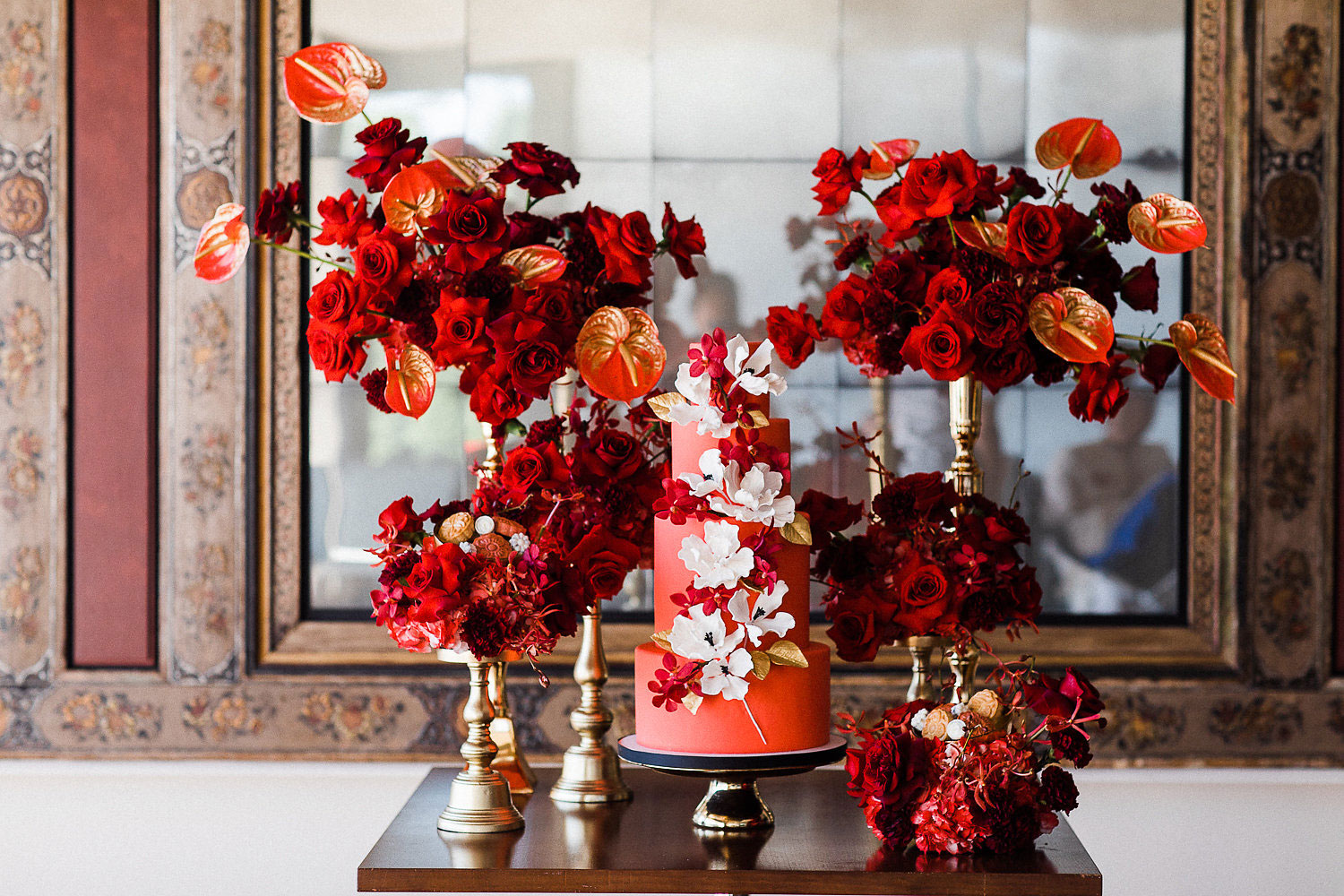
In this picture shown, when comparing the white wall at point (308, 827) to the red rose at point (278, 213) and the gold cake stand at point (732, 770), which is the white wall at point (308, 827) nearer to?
the gold cake stand at point (732, 770)

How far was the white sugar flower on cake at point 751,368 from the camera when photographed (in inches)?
52.8

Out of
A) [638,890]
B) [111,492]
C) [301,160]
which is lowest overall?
[638,890]

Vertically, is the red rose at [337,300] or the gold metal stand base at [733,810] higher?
the red rose at [337,300]

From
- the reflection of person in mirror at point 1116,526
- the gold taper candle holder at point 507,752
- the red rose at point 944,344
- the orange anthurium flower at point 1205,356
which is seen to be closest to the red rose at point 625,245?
the red rose at point 944,344

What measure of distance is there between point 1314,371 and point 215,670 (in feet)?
7.04

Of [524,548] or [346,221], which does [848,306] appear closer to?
[524,548]

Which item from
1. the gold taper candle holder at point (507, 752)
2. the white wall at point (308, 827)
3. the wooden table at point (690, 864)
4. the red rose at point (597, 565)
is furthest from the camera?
the white wall at point (308, 827)

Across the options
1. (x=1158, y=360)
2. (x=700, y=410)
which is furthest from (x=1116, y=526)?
(x=700, y=410)

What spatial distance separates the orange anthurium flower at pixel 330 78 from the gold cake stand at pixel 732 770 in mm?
875

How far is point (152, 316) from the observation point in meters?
2.26

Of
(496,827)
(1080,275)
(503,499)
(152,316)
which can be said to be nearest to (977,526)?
(1080,275)

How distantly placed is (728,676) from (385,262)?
2.10 feet

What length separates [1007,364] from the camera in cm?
147

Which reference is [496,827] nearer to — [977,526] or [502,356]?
[502,356]
